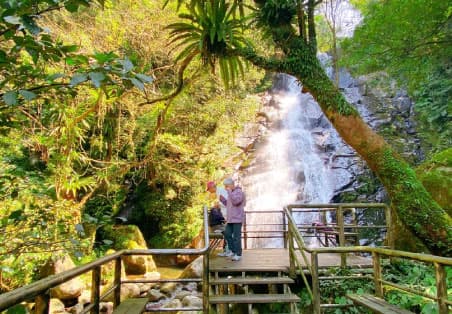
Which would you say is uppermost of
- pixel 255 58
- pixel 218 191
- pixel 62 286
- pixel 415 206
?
pixel 255 58

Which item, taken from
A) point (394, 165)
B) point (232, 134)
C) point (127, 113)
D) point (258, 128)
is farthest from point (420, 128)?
point (127, 113)

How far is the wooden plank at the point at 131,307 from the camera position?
9.00 ft

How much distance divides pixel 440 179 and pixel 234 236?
3.82 meters

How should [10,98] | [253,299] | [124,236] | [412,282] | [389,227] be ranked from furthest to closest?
1. [124,236]
2. [389,227]
3. [412,282]
4. [253,299]
5. [10,98]

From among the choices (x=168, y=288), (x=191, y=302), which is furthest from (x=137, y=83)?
(x=168, y=288)

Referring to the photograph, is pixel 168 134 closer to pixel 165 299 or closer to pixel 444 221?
pixel 165 299

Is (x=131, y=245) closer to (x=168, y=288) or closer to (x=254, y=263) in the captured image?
(x=168, y=288)

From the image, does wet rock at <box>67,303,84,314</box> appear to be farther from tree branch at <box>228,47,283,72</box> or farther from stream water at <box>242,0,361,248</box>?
tree branch at <box>228,47,283,72</box>

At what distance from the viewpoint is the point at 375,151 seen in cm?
439

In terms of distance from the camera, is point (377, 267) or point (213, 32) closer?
point (377, 267)

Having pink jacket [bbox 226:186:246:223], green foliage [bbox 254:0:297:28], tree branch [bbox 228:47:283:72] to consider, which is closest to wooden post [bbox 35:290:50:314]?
pink jacket [bbox 226:186:246:223]

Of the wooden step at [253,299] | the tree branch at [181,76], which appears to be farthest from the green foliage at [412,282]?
the tree branch at [181,76]

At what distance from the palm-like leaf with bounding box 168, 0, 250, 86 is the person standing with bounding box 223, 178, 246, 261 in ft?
6.58

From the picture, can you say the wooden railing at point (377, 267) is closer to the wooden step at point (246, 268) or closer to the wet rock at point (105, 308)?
the wooden step at point (246, 268)
